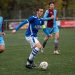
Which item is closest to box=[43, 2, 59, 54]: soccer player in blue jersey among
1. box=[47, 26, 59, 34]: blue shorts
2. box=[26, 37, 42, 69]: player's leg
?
box=[47, 26, 59, 34]: blue shorts

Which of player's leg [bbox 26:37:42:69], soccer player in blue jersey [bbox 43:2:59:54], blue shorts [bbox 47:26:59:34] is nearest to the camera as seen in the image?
player's leg [bbox 26:37:42:69]

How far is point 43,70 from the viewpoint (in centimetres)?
1181

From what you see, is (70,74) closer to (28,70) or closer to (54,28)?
(28,70)

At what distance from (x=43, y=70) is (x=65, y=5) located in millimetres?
45748

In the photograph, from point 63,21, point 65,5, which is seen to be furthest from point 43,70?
point 65,5

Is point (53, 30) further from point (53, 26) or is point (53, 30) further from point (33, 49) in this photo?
point (33, 49)

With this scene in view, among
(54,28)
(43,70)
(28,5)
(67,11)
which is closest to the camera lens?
(43,70)

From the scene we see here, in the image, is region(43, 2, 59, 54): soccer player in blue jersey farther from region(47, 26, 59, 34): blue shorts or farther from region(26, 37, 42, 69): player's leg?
region(26, 37, 42, 69): player's leg

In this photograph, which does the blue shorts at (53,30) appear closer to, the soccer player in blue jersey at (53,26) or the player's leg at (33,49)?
the soccer player in blue jersey at (53,26)

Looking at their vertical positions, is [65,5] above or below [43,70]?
below

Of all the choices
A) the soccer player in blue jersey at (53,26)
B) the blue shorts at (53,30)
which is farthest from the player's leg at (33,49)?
the blue shorts at (53,30)

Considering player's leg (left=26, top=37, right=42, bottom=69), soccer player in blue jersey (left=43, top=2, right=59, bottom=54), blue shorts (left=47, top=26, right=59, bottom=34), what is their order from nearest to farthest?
1. player's leg (left=26, top=37, right=42, bottom=69)
2. soccer player in blue jersey (left=43, top=2, right=59, bottom=54)
3. blue shorts (left=47, top=26, right=59, bottom=34)

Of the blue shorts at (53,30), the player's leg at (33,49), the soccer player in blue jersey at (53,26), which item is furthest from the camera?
the blue shorts at (53,30)

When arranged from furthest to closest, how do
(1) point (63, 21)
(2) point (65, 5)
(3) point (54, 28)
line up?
(2) point (65, 5)
(1) point (63, 21)
(3) point (54, 28)
